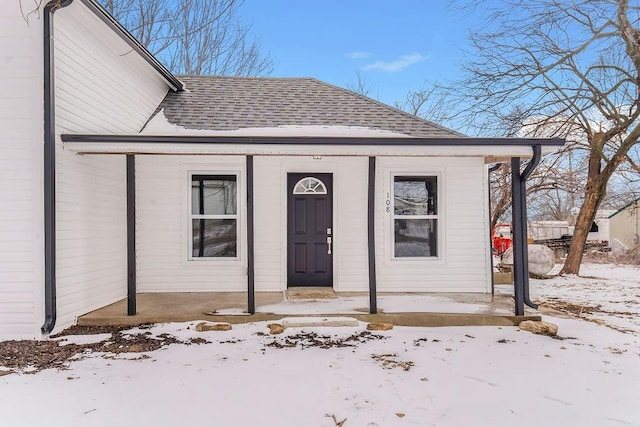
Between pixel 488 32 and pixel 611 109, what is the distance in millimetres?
3583

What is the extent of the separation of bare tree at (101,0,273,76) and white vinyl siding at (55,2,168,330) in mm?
11406

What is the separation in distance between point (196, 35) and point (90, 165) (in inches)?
616

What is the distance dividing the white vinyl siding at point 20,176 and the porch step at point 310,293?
3.43 meters

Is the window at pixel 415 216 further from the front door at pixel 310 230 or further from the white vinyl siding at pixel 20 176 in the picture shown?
the white vinyl siding at pixel 20 176

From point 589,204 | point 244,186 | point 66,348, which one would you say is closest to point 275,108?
point 244,186

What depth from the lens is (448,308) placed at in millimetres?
5867

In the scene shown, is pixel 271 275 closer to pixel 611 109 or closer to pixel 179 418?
pixel 179 418

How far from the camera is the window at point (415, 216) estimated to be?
290 inches

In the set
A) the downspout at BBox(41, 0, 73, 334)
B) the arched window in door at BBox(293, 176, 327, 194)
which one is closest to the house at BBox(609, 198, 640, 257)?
the arched window in door at BBox(293, 176, 327, 194)

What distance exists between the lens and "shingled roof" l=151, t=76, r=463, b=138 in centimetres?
720

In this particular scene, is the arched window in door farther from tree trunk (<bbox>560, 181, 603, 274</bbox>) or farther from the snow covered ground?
tree trunk (<bbox>560, 181, 603, 274</bbox>)

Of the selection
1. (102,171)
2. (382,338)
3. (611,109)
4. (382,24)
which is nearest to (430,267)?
(382,338)

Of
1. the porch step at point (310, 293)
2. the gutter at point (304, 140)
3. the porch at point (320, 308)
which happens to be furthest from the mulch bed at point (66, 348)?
the gutter at point (304, 140)

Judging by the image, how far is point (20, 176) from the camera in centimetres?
475
